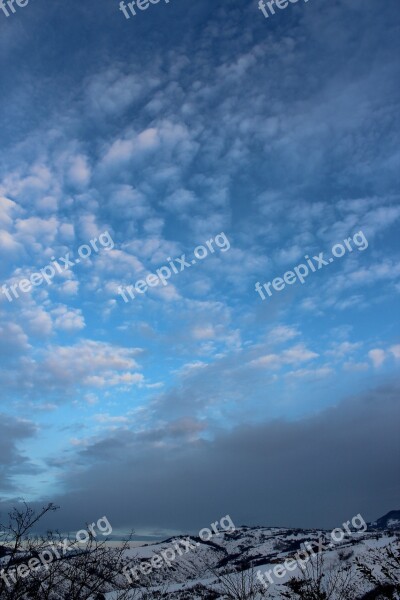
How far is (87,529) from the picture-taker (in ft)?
55.3

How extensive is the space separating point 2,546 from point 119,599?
5296 millimetres

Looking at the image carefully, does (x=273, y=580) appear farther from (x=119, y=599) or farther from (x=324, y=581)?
(x=119, y=599)

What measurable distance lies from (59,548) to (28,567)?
301cm

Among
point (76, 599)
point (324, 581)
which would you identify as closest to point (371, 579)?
point (76, 599)

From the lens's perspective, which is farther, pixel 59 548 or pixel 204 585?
pixel 204 585

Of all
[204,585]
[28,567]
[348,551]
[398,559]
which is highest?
[28,567]

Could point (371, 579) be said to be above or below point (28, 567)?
below

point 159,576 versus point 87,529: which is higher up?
point 87,529

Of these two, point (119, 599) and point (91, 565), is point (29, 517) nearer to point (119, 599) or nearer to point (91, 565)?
point (91, 565)

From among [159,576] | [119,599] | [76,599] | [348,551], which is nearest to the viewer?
[76,599]

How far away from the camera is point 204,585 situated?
115438 mm

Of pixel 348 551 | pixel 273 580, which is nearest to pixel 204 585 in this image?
pixel 273 580

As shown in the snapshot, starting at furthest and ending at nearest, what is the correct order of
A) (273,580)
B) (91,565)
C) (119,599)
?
(273,580) → (119,599) → (91,565)

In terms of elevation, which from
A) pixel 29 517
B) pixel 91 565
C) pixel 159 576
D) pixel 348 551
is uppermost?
pixel 29 517
